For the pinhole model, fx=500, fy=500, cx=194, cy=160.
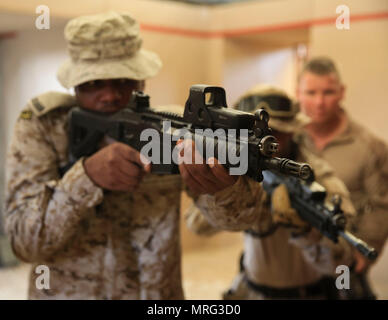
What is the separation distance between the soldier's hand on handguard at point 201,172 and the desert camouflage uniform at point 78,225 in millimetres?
317

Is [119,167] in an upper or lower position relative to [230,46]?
lower

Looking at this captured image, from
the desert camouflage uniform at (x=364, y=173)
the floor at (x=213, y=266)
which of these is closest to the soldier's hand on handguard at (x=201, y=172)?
the desert camouflage uniform at (x=364, y=173)

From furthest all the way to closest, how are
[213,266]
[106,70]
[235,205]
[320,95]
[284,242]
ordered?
[213,266]
[320,95]
[284,242]
[106,70]
[235,205]

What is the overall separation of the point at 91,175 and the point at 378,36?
1830mm

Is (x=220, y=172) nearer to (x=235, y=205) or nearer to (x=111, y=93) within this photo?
(x=235, y=205)

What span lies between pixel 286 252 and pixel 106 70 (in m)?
0.80

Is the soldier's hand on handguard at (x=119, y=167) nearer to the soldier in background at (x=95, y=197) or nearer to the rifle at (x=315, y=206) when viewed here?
the soldier in background at (x=95, y=197)

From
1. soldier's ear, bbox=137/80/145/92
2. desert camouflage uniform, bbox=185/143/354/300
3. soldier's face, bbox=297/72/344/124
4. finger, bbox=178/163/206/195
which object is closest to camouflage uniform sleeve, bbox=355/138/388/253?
soldier's face, bbox=297/72/344/124

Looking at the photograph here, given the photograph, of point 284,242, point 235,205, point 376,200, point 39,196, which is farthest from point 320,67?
point 39,196

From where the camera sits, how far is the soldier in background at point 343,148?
1853 millimetres

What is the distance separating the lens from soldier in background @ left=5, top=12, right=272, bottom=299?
1024mm

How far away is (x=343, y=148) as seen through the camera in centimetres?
191
